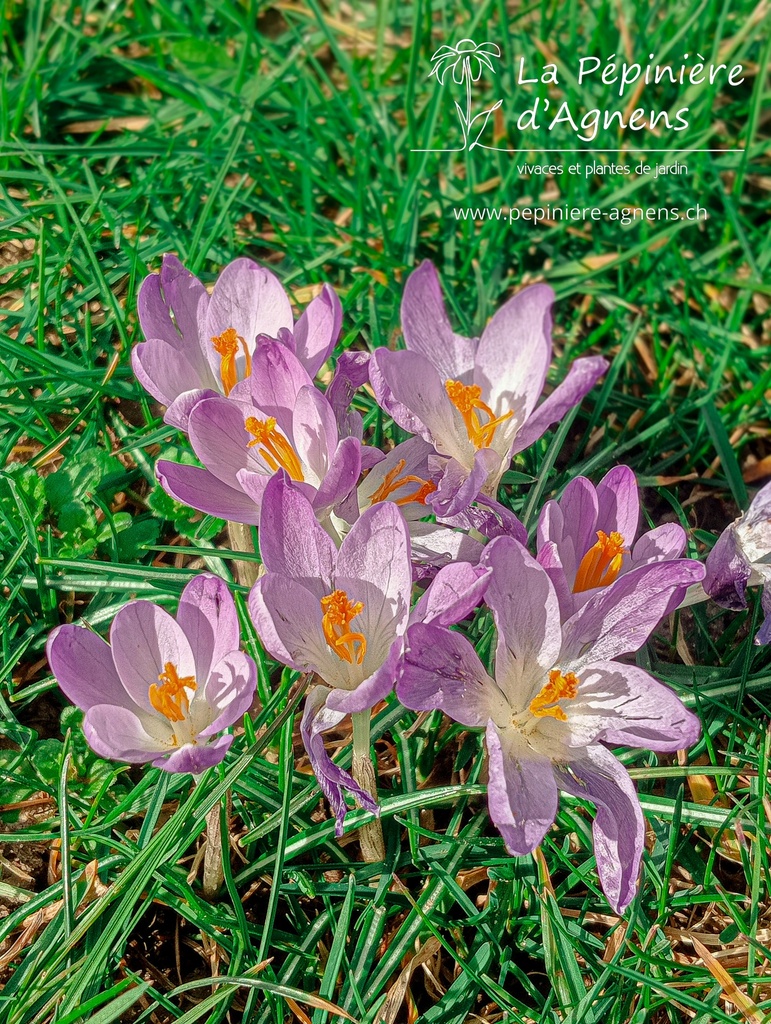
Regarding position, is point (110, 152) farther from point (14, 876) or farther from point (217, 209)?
point (14, 876)

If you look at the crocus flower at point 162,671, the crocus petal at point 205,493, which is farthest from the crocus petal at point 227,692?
the crocus petal at point 205,493

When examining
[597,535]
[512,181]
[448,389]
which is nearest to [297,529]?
[448,389]

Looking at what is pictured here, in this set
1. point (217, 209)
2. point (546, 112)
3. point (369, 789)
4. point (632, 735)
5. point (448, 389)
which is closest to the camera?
point (632, 735)

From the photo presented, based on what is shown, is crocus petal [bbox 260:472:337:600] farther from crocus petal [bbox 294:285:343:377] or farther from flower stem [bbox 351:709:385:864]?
crocus petal [bbox 294:285:343:377]

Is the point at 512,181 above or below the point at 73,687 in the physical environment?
above

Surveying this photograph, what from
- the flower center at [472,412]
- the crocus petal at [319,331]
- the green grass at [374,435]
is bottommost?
the green grass at [374,435]

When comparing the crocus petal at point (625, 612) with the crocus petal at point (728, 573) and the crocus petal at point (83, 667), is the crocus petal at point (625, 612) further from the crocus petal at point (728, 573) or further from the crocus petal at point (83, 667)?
the crocus petal at point (83, 667)
